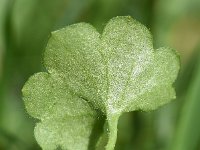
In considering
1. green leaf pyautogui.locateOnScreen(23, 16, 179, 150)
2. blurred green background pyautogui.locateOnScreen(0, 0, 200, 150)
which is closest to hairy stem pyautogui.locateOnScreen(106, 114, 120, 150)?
green leaf pyautogui.locateOnScreen(23, 16, 179, 150)

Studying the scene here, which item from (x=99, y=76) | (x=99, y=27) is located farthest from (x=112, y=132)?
(x=99, y=27)

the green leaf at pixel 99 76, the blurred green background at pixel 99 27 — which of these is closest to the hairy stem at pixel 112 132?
the green leaf at pixel 99 76

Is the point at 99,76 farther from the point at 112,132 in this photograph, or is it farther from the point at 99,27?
the point at 99,27

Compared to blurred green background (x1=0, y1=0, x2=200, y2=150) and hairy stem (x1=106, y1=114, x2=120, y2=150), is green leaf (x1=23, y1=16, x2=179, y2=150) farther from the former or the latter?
blurred green background (x1=0, y1=0, x2=200, y2=150)

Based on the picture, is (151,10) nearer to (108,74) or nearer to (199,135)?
(199,135)

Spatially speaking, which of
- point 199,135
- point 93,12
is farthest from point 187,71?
point 199,135

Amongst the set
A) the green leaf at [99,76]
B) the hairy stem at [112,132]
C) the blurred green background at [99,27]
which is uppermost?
the green leaf at [99,76]

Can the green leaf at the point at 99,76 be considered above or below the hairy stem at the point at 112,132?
above

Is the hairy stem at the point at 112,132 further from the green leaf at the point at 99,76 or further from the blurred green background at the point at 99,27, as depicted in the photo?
the blurred green background at the point at 99,27
